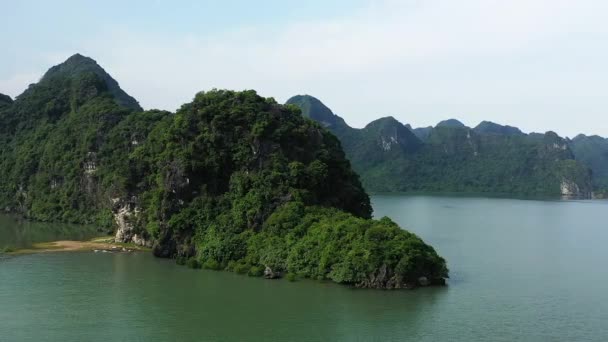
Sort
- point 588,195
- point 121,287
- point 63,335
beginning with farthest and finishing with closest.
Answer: point 588,195
point 121,287
point 63,335

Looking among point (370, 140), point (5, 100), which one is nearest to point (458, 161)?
point (370, 140)

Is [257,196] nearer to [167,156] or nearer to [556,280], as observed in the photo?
[167,156]

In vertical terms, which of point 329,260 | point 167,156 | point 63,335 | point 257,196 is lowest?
point 63,335

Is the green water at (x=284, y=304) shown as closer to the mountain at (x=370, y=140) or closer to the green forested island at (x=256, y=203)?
the green forested island at (x=256, y=203)

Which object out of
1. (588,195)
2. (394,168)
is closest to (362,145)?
(394,168)

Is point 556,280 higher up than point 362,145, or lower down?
lower down

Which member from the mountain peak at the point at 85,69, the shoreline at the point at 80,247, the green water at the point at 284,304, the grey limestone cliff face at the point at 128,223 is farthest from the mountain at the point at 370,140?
the green water at the point at 284,304

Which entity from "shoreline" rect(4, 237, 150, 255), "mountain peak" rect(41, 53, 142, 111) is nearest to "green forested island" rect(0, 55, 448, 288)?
"shoreline" rect(4, 237, 150, 255)
